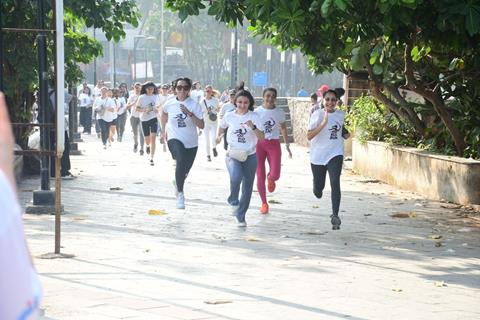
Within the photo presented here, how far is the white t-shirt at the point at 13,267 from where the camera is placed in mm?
1481

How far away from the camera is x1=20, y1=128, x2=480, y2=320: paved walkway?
6.81 meters

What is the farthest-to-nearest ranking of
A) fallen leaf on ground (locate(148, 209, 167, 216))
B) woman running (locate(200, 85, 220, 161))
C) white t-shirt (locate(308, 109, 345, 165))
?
1. woman running (locate(200, 85, 220, 161))
2. fallen leaf on ground (locate(148, 209, 167, 216))
3. white t-shirt (locate(308, 109, 345, 165))

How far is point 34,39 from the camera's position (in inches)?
638

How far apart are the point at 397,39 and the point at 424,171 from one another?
4.72m

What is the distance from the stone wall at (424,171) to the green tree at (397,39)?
57 cm

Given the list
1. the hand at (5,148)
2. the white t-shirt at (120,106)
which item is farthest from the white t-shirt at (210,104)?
the hand at (5,148)


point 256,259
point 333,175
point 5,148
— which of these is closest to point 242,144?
point 333,175

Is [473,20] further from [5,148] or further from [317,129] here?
[5,148]

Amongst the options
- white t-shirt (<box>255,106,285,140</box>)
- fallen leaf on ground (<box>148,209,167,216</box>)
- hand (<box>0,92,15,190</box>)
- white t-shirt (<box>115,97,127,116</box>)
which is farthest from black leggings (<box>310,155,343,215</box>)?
white t-shirt (<box>115,97,127,116</box>)

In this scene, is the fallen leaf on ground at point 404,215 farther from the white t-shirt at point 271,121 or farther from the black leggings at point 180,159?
the black leggings at point 180,159

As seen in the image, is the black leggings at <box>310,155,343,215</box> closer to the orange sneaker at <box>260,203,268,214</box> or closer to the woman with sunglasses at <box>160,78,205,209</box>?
the orange sneaker at <box>260,203,268,214</box>

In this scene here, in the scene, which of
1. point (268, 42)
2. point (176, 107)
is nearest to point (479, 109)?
point (268, 42)

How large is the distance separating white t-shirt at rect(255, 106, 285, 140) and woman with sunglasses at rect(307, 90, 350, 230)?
1.53m

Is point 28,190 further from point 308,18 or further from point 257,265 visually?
point 257,265
